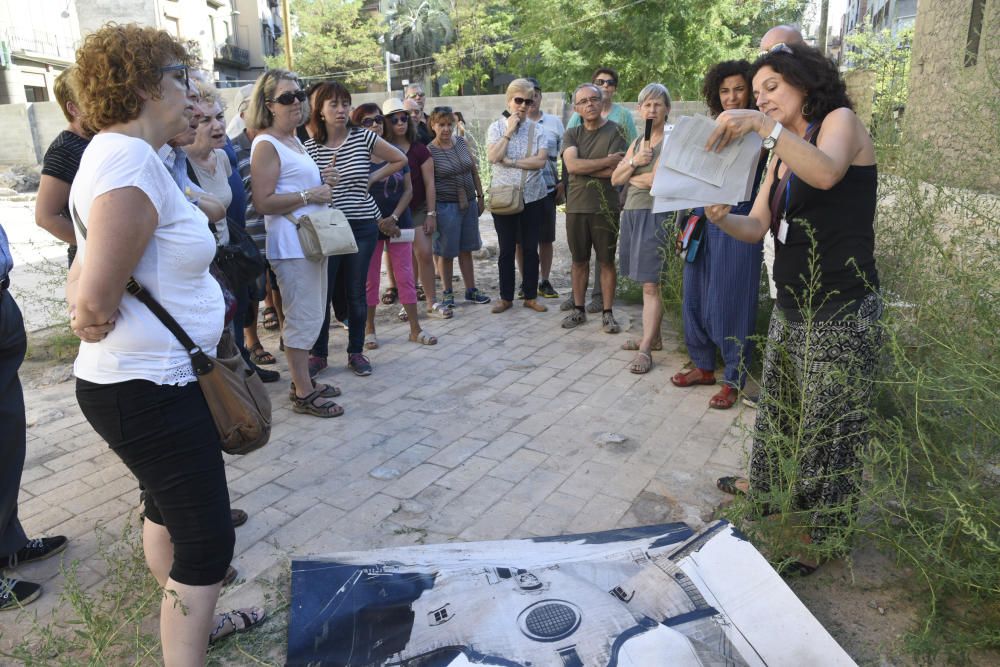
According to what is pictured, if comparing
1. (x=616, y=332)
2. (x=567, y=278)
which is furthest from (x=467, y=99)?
(x=616, y=332)

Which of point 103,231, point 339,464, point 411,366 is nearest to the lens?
point 103,231

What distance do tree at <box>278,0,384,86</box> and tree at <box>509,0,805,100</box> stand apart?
A: 18.6 m

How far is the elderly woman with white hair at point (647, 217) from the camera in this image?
477 cm

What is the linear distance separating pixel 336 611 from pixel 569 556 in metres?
0.87

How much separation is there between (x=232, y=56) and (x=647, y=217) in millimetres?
46081

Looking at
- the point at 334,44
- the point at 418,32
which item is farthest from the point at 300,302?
the point at 418,32

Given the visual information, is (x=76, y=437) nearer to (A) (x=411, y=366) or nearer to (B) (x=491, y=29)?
(A) (x=411, y=366)

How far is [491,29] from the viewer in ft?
109

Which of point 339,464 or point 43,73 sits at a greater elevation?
point 43,73

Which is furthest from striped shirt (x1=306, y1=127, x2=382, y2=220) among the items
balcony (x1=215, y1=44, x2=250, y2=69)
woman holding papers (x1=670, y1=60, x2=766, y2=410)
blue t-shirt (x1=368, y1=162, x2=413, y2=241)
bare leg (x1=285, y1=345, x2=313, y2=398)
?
balcony (x1=215, y1=44, x2=250, y2=69)

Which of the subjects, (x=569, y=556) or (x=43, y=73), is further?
(x=43, y=73)

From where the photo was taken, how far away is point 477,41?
34.6 m

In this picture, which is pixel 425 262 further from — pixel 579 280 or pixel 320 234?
pixel 320 234

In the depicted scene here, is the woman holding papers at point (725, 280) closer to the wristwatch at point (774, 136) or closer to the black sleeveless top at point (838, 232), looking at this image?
the black sleeveless top at point (838, 232)
